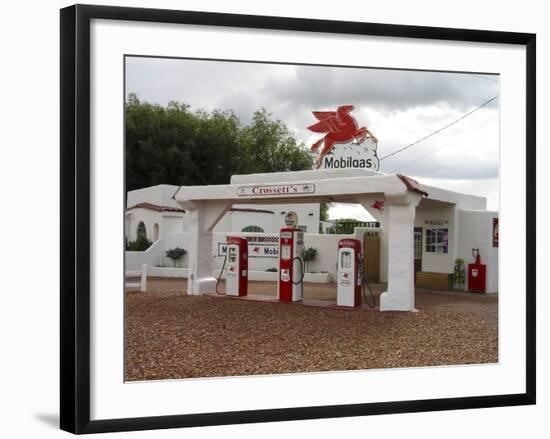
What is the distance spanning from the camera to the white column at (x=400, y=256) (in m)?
11.2

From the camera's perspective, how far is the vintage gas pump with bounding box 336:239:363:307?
1266 cm

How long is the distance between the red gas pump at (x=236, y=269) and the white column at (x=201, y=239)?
0.63m

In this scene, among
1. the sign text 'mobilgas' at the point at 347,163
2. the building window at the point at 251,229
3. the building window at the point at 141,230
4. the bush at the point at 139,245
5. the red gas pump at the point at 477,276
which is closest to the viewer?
the red gas pump at the point at 477,276

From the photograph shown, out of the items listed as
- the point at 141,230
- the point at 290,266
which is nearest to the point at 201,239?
the point at 290,266

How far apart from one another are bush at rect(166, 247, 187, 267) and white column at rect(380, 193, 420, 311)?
1107 centimetres

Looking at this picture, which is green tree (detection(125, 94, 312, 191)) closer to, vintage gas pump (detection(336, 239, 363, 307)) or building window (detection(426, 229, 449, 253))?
building window (detection(426, 229, 449, 253))

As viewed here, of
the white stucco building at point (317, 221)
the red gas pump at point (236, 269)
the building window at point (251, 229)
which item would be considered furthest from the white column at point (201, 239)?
the building window at point (251, 229)

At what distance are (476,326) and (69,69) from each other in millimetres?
7236

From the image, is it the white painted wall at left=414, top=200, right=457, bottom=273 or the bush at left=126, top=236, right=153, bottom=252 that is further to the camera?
the bush at left=126, top=236, right=153, bottom=252

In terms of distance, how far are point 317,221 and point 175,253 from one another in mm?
6233

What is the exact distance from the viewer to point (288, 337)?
31.6 feet

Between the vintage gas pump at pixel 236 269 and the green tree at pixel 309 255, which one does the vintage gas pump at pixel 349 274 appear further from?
the green tree at pixel 309 255

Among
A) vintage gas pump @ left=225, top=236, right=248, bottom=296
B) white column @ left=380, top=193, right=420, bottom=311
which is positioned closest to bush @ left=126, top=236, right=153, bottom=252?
vintage gas pump @ left=225, top=236, right=248, bottom=296

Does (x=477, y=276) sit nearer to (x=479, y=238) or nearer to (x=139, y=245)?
(x=479, y=238)
